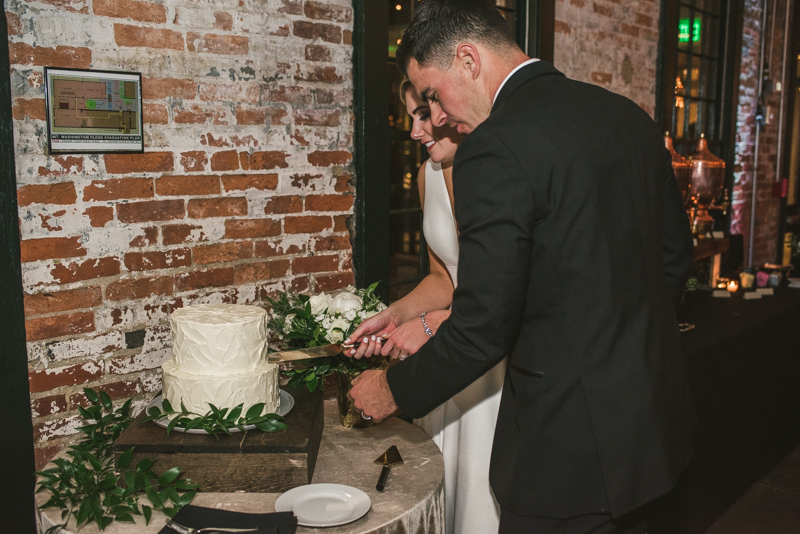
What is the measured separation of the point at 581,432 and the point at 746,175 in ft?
17.1

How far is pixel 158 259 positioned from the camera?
7.16 ft

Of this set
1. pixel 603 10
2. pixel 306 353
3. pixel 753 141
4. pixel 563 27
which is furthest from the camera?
pixel 753 141

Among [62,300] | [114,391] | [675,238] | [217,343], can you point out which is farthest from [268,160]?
[675,238]

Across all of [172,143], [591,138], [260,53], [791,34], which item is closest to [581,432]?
[591,138]

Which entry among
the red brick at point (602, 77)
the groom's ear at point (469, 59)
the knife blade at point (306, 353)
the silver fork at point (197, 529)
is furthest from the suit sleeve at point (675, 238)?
the red brick at point (602, 77)

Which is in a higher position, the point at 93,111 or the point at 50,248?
the point at 93,111

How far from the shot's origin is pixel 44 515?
1429 mm

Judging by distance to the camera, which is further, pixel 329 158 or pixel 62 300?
pixel 329 158

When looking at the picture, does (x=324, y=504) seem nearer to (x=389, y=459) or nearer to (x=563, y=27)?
(x=389, y=459)

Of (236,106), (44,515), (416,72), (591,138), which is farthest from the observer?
(236,106)

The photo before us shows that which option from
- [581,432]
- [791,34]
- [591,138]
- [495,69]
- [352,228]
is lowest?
[581,432]

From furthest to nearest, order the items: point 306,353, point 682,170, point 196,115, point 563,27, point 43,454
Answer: point 682,170 → point 563,27 → point 196,115 → point 43,454 → point 306,353

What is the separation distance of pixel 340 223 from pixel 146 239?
0.79 meters

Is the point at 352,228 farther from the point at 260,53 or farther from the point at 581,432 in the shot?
the point at 581,432
